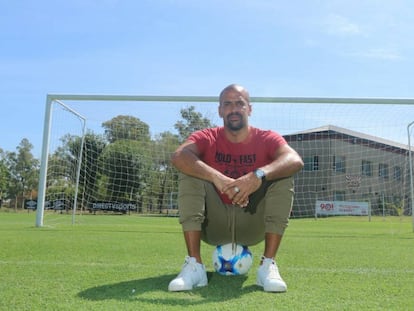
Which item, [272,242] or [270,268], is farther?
[272,242]

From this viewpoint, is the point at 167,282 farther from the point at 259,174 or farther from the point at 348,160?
the point at 348,160

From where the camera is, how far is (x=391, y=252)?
390 centimetres

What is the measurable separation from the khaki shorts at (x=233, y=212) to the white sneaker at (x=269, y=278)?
18 cm

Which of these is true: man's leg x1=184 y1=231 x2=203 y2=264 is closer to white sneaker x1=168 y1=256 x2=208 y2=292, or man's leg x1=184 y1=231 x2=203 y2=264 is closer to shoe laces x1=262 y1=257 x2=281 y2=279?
white sneaker x1=168 y1=256 x2=208 y2=292

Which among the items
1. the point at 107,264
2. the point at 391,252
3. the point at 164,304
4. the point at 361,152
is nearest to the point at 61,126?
the point at 107,264

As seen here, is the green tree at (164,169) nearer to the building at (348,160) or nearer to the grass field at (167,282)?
the building at (348,160)

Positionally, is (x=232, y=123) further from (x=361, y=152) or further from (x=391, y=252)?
(x=361, y=152)

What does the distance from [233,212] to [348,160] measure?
11.8m

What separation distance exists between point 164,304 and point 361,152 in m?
11.7

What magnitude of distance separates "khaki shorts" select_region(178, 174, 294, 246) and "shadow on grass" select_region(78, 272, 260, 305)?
31cm

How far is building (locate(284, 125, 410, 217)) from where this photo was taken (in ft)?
34.1

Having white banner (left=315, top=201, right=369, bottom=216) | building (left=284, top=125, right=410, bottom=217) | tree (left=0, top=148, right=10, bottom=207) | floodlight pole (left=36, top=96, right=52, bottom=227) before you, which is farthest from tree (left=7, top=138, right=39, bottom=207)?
floodlight pole (left=36, top=96, right=52, bottom=227)

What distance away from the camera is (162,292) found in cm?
194

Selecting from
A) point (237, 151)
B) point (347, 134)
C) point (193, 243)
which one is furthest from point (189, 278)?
point (347, 134)
